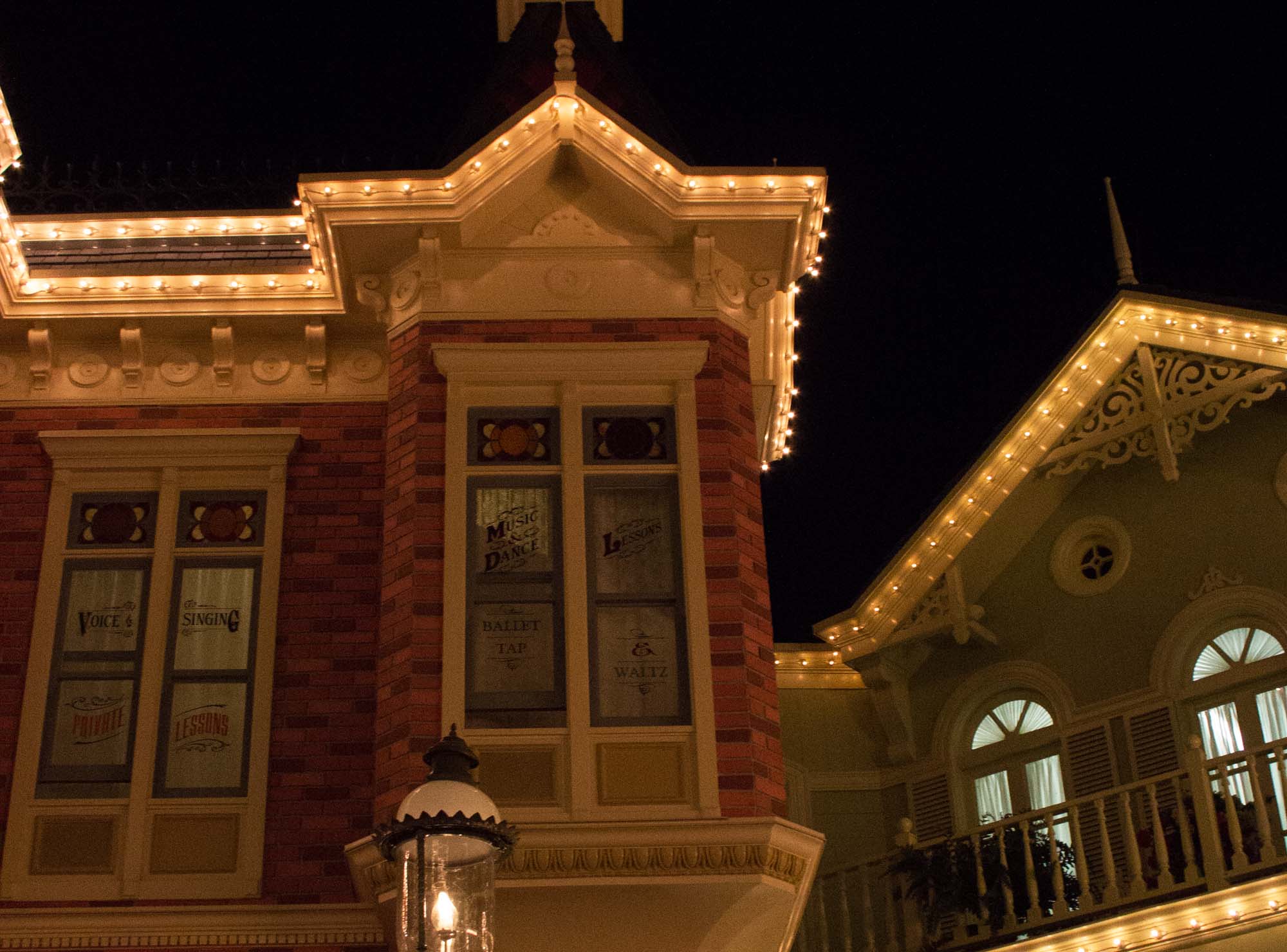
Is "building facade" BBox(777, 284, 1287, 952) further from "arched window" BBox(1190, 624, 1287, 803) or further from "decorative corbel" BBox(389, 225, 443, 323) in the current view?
"decorative corbel" BBox(389, 225, 443, 323)

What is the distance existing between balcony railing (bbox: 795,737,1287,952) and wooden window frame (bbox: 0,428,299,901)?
4.95 metres

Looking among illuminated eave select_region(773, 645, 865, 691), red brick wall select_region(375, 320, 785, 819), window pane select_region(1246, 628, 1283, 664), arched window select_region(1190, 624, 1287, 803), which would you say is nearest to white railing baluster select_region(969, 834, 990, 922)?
arched window select_region(1190, 624, 1287, 803)

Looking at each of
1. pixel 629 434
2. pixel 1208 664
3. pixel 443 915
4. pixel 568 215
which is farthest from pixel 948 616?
pixel 443 915

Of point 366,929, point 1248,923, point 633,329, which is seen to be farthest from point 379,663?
point 1248,923

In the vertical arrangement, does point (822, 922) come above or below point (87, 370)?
below

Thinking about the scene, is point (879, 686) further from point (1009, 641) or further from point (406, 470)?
point (406, 470)

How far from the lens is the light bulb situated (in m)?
6.58

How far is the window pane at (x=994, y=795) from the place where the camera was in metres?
15.4

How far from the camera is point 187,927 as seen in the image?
10539 millimetres

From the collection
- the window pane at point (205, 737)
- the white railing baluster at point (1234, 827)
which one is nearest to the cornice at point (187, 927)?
the window pane at point (205, 737)

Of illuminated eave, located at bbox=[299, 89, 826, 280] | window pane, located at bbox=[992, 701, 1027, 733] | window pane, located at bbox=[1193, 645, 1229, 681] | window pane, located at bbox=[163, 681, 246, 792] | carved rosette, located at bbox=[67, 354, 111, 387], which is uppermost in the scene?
illuminated eave, located at bbox=[299, 89, 826, 280]

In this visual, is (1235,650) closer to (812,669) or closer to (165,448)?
(812,669)

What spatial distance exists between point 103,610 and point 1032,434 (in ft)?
25.1

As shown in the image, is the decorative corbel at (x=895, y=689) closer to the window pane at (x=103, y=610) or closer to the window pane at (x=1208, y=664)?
the window pane at (x=1208, y=664)
